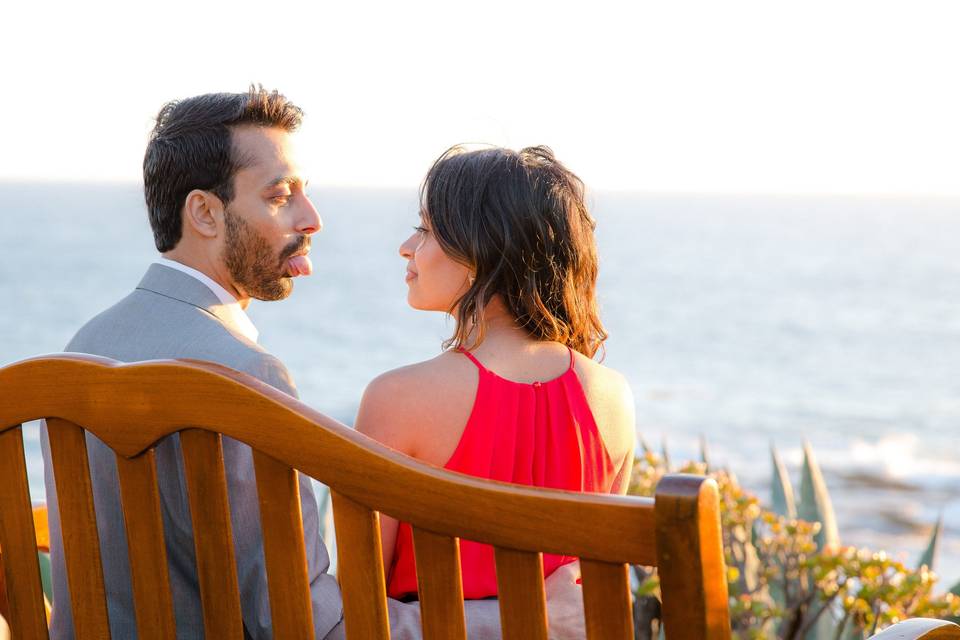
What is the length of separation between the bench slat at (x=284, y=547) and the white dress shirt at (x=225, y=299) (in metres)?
0.68


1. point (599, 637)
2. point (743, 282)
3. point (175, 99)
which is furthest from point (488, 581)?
point (743, 282)

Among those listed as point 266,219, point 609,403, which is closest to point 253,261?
point 266,219

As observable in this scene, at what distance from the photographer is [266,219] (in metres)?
2.17

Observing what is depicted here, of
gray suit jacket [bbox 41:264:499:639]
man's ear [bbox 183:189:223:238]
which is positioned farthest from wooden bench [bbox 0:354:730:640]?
man's ear [bbox 183:189:223:238]

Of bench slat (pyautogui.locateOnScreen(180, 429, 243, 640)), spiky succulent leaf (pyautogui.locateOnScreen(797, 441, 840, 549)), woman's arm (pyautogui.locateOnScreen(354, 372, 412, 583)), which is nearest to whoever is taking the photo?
bench slat (pyautogui.locateOnScreen(180, 429, 243, 640))

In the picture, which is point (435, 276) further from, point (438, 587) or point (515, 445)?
point (438, 587)

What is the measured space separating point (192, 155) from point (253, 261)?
24 cm

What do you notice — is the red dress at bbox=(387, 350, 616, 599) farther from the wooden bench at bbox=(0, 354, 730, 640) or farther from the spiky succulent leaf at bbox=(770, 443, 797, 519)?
the spiky succulent leaf at bbox=(770, 443, 797, 519)

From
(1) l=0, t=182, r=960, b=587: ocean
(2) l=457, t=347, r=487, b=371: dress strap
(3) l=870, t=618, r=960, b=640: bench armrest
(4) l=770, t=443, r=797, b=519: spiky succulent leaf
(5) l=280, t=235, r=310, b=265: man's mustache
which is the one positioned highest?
(5) l=280, t=235, r=310, b=265: man's mustache

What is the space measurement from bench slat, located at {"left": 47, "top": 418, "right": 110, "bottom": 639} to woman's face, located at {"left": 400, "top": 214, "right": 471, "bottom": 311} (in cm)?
75

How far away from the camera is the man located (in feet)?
4.78

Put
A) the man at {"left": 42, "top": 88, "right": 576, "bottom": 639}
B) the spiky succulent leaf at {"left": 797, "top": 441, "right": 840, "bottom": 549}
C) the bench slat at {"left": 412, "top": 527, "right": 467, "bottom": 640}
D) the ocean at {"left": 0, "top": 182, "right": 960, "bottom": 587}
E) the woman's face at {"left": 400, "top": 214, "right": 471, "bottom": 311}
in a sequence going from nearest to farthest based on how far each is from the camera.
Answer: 1. the bench slat at {"left": 412, "top": 527, "right": 467, "bottom": 640}
2. the man at {"left": 42, "top": 88, "right": 576, "bottom": 639}
3. the woman's face at {"left": 400, "top": 214, "right": 471, "bottom": 311}
4. the spiky succulent leaf at {"left": 797, "top": 441, "right": 840, "bottom": 549}
5. the ocean at {"left": 0, "top": 182, "right": 960, "bottom": 587}

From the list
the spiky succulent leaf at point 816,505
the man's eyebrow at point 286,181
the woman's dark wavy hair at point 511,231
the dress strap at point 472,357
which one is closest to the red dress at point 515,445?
the dress strap at point 472,357

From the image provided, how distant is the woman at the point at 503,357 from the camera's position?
1769 millimetres
